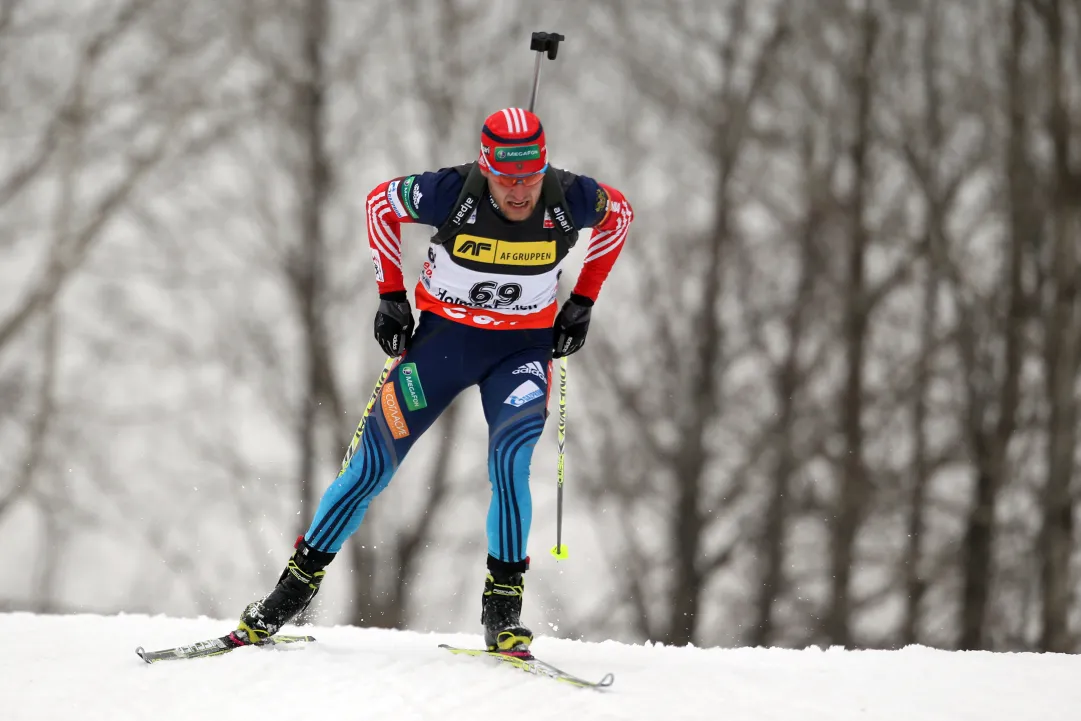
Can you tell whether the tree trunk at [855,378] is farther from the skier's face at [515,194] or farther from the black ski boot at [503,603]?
the skier's face at [515,194]

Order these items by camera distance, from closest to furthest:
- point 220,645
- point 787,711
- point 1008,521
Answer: point 787,711 → point 220,645 → point 1008,521

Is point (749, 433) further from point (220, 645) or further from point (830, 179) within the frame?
point (220, 645)

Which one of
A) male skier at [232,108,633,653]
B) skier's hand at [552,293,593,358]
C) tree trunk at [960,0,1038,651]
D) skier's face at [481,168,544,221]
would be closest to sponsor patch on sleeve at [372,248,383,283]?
male skier at [232,108,633,653]

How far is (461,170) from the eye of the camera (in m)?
5.03

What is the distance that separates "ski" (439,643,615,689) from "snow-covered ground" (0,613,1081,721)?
0.06m

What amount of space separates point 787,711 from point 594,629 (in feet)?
48.7

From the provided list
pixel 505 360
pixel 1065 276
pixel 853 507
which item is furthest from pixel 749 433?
pixel 505 360

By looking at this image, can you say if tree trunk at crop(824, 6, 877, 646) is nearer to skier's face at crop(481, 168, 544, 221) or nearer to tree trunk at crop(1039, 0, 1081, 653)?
tree trunk at crop(1039, 0, 1081, 653)

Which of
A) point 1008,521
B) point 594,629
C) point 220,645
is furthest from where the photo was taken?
point 594,629

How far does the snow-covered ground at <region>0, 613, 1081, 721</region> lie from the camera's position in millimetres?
4379

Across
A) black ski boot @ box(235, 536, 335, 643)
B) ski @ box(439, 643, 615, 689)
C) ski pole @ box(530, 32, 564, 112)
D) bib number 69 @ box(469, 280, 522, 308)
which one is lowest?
ski @ box(439, 643, 615, 689)

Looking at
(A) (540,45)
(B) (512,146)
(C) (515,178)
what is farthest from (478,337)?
(A) (540,45)

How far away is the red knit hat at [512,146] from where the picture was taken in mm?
4738

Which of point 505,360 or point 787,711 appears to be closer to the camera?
Result: point 787,711
